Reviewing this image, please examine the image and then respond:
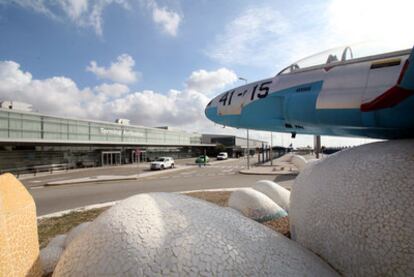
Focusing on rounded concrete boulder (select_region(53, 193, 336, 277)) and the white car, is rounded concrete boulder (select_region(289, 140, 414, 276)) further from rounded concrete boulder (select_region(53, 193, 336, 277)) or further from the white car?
the white car

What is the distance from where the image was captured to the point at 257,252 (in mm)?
2346

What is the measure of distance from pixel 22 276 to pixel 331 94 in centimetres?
519

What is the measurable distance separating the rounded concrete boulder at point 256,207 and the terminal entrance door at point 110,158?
38.2 meters

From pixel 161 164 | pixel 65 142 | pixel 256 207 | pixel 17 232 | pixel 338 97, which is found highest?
pixel 65 142

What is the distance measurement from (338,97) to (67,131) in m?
37.1

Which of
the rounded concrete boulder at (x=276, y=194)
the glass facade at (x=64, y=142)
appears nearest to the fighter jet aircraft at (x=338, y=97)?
the rounded concrete boulder at (x=276, y=194)

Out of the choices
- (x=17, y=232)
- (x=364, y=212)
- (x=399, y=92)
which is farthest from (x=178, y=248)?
(x=399, y=92)

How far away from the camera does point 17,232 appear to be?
286 centimetres

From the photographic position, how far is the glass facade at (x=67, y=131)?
27672mm

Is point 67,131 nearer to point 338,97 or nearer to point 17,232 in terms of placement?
point 17,232

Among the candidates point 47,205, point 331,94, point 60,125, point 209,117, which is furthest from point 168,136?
point 331,94

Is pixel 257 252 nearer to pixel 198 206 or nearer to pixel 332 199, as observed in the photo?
pixel 198 206

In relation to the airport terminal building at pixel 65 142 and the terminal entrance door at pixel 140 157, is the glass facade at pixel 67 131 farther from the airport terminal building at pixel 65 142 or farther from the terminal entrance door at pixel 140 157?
the terminal entrance door at pixel 140 157

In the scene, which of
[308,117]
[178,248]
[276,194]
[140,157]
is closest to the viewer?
[178,248]
